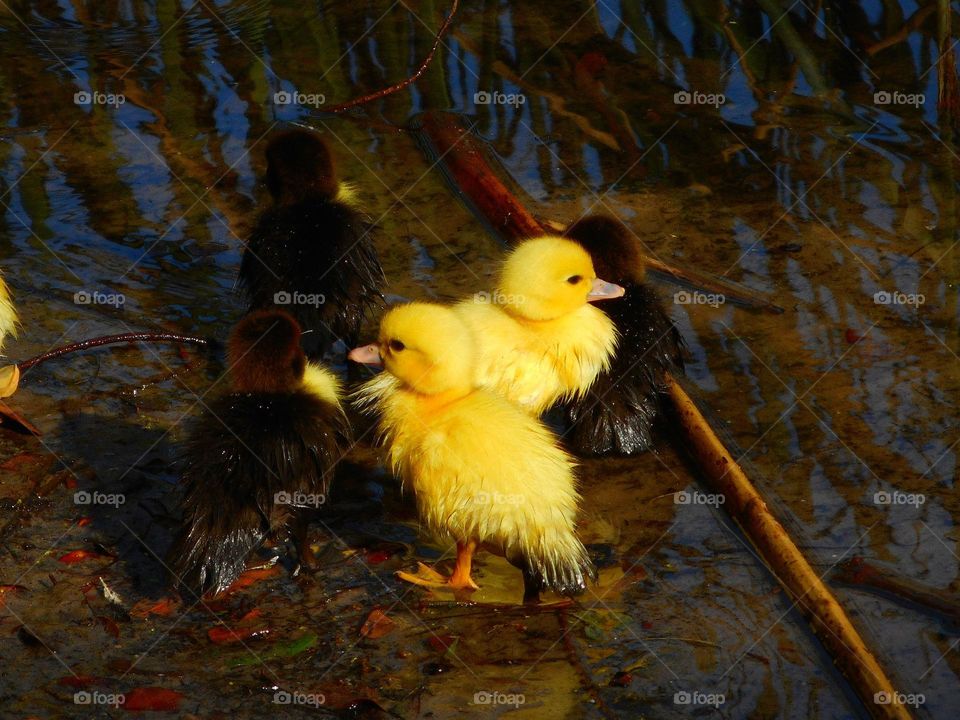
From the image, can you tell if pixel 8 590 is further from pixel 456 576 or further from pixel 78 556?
pixel 456 576

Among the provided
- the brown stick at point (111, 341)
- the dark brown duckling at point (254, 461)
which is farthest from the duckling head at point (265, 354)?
the brown stick at point (111, 341)

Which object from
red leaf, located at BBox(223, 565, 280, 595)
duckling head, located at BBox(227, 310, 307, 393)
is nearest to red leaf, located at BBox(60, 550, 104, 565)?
red leaf, located at BBox(223, 565, 280, 595)

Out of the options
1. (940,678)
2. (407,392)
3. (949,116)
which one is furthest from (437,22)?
(940,678)

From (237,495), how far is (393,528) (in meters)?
0.70

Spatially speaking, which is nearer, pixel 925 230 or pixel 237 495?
pixel 237 495

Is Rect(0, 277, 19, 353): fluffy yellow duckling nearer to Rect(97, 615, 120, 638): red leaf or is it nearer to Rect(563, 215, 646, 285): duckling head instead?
Rect(97, 615, 120, 638): red leaf

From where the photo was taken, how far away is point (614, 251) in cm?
530

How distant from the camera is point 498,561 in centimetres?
448

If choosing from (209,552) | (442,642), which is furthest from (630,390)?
A: (209,552)

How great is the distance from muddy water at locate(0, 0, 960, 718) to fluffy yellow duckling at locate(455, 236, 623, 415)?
40cm

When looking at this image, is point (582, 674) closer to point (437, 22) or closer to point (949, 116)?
point (949, 116)

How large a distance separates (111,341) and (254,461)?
4.69 ft

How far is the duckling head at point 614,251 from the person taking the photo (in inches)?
209

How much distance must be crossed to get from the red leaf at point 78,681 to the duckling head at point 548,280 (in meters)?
2.13
